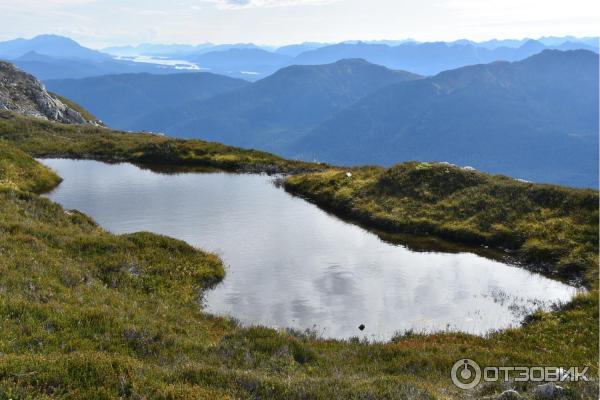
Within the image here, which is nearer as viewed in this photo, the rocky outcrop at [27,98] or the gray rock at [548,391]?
the gray rock at [548,391]

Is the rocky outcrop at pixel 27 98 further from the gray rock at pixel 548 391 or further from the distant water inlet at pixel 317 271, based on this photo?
the gray rock at pixel 548 391

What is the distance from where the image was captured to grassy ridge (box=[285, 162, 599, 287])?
29016mm

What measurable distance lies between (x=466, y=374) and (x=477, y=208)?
2359 cm

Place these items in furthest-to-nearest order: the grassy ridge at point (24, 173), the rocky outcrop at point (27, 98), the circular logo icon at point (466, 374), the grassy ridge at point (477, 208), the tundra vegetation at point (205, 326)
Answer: the rocky outcrop at point (27, 98), the grassy ridge at point (24, 173), the grassy ridge at point (477, 208), the circular logo icon at point (466, 374), the tundra vegetation at point (205, 326)

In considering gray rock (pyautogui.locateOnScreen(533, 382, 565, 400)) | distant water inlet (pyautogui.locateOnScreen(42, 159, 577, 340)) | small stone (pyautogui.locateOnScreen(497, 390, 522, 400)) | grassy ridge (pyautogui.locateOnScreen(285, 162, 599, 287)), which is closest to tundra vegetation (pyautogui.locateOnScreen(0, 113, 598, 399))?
grassy ridge (pyautogui.locateOnScreen(285, 162, 599, 287))

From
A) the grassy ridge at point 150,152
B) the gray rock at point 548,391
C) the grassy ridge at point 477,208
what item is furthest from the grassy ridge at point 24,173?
the gray rock at point 548,391

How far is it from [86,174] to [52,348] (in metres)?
40.9

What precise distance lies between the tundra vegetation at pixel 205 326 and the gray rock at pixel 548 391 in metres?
0.28

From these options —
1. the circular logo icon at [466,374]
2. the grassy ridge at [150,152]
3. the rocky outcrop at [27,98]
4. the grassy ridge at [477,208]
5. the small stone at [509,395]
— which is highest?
the rocky outcrop at [27,98]

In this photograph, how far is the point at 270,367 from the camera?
46.4 ft

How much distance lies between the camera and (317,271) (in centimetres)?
2558

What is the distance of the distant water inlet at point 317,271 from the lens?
2078 cm

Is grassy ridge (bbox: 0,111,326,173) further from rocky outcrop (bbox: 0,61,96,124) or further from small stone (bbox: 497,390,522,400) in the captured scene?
small stone (bbox: 497,390,522,400)

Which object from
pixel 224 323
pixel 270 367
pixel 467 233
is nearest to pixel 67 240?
pixel 224 323
